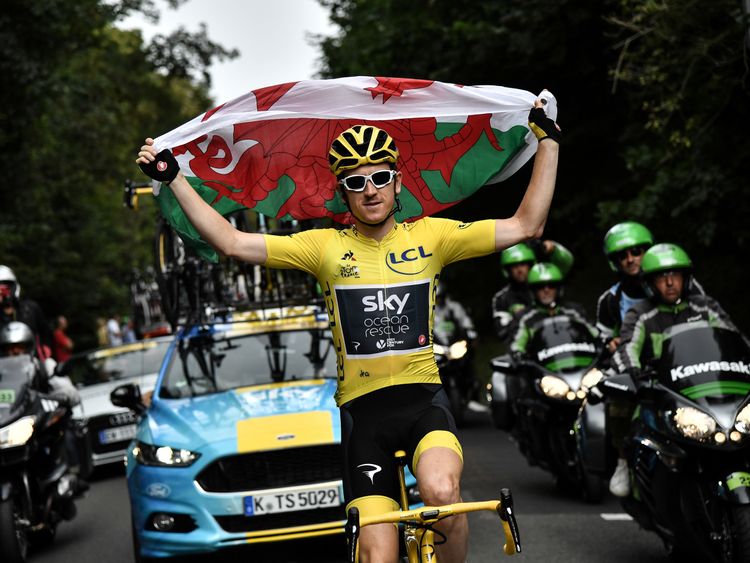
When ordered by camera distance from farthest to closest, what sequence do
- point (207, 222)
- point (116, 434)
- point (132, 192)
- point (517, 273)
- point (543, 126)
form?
point (116, 434) < point (517, 273) < point (132, 192) < point (543, 126) < point (207, 222)

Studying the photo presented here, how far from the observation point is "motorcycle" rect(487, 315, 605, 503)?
10.5 metres

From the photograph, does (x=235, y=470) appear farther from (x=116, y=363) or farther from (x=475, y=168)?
(x=116, y=363)

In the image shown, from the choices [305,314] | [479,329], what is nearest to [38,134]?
[479,329]

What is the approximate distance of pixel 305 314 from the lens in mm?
10461

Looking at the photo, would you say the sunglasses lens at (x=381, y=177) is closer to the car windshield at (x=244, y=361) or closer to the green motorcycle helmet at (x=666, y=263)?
the green motorcycle helmet at (x=666, y=263)

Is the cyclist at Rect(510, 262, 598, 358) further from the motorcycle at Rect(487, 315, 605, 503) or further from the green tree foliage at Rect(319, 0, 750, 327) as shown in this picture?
the green tree foliage at Rect(319, 0, 750, 327)

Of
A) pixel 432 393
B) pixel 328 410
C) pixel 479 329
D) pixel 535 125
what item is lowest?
pixel 479 329

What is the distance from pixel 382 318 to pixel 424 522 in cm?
100

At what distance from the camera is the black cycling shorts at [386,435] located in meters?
5.00

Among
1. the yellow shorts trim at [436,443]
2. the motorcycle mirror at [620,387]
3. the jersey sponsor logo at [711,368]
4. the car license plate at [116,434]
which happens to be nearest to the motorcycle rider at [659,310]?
the motorcycle mirror at [620,387]

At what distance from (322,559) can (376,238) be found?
3996 mm

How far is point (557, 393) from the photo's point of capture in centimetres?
1050

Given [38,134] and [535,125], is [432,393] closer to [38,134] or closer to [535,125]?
[535,125]

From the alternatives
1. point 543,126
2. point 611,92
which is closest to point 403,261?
point 543,126
